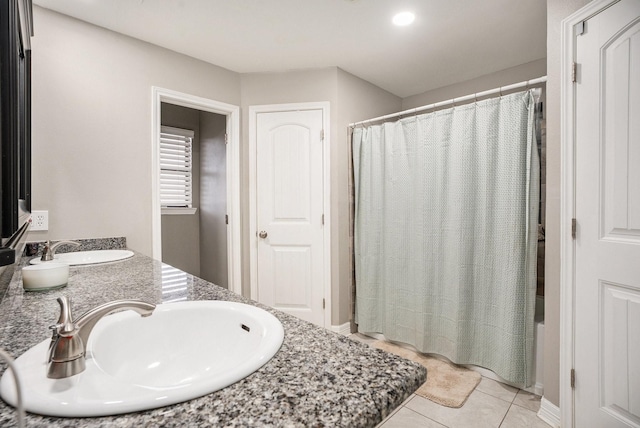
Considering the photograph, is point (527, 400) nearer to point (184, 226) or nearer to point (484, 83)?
point (484, 83)

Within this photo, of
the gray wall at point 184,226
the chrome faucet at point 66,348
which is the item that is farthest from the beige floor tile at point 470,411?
the gray wall at point 184,226

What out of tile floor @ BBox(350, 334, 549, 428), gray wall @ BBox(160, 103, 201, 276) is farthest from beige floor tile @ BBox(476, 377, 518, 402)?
gray wall @ BBox(160, 103, 201, 276)

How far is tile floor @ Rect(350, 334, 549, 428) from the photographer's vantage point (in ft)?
5.46

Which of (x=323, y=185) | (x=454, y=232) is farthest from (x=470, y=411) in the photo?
(x=323, y=185)

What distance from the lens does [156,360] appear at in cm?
78

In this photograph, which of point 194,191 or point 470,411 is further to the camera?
point 194,191

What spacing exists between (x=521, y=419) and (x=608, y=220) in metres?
1.14

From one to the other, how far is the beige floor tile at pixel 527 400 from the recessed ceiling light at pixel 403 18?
2485mm

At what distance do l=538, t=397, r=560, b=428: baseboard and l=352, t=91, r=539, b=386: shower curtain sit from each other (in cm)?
19

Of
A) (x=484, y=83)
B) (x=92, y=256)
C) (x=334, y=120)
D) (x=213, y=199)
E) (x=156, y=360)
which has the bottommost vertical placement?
(x=156, y=360)

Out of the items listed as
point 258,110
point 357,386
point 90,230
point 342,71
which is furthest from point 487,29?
point 90,230

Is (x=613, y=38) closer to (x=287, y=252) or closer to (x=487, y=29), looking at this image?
(x=487, y=29)

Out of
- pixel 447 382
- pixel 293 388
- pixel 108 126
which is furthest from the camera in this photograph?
pixel 108 126

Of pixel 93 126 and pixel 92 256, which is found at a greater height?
pixel 93 126
